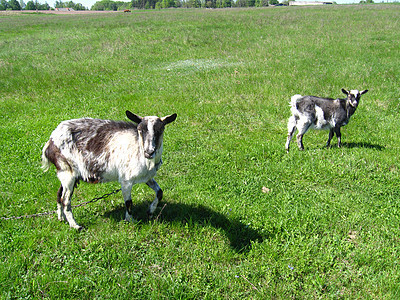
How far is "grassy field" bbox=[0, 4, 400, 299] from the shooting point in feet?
14.4

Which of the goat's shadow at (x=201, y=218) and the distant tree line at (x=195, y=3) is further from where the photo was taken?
the distant tree line at (x=195, y=3)

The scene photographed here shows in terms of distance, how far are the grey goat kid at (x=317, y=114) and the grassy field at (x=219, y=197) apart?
0.63 m

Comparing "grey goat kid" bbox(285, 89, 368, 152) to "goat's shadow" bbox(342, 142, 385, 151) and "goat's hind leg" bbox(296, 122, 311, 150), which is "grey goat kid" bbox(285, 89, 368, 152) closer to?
"goat's hind leg" bbox(296, 122, 311, 150)

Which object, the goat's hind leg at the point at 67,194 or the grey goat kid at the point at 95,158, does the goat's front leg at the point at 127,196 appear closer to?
the grey goat kid at the point at 95,158

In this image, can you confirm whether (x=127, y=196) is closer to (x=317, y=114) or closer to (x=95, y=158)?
(x=95, y=158)

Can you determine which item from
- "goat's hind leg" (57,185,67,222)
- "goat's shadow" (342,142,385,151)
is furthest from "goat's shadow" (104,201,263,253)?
"goat's shadow" (342,142,385,151)

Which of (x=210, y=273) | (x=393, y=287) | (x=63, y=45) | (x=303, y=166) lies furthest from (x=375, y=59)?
(x=63, y=45)

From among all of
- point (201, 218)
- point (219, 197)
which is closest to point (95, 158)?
point (201, 218)

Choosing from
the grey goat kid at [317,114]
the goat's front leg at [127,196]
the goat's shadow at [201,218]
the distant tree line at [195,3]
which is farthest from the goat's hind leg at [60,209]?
the distant tree line at [195,3]

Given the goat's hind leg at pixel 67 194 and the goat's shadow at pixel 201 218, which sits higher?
the goat's hind leg at pixel 67 194

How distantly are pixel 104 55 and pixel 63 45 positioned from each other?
550cm

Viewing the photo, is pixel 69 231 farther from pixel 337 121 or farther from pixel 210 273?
pixel 337 121

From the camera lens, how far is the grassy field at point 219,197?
173 inches

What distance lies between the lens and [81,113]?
36.6 ft
